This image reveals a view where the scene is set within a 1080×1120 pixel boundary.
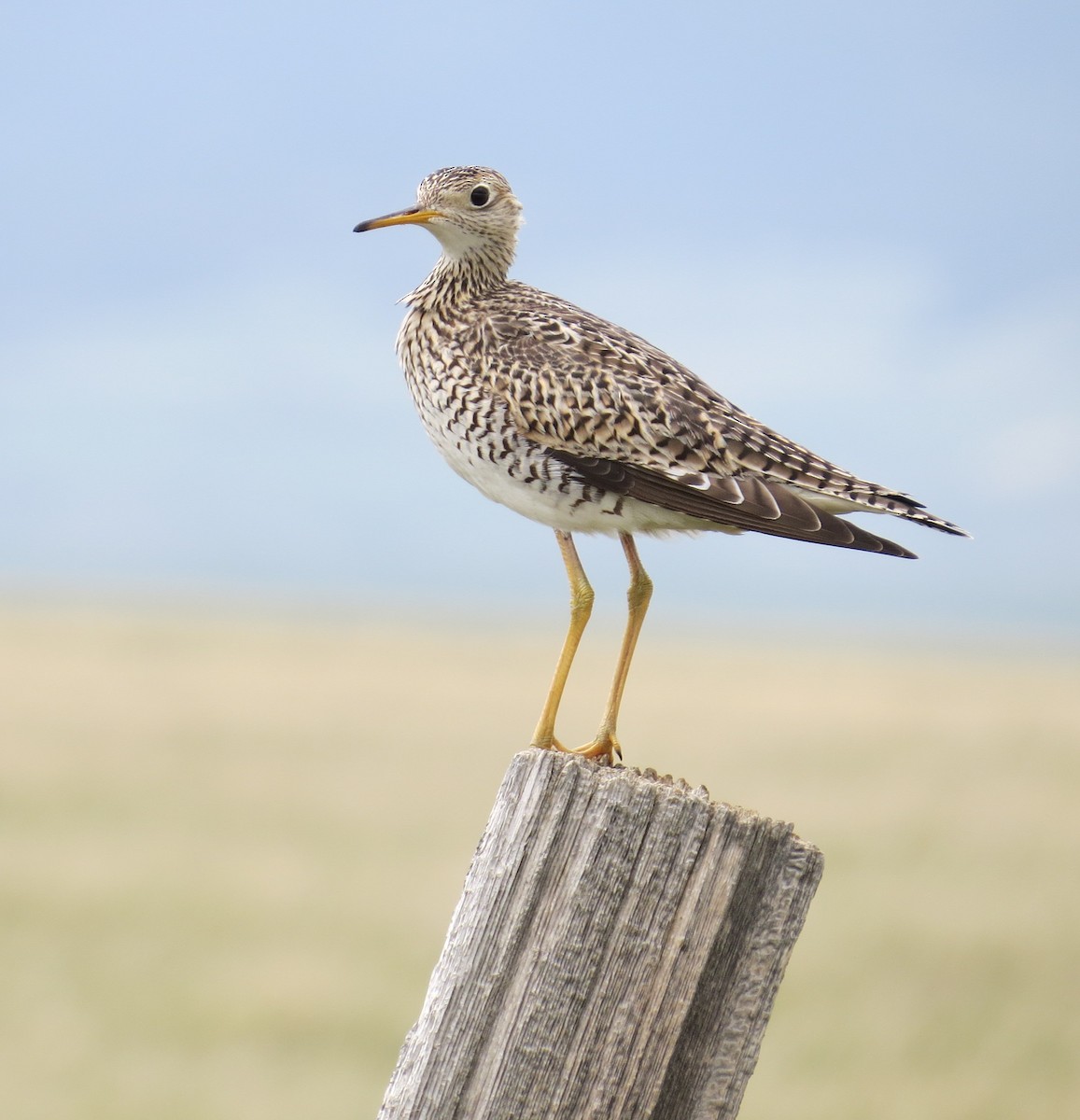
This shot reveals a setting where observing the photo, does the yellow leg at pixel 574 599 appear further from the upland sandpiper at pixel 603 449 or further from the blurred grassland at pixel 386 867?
the blurred grassland at pixel 386 867

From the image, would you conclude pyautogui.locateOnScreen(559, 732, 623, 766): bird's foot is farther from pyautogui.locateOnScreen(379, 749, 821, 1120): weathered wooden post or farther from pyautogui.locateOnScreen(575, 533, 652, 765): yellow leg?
pyautogui.locateOnScreen(379, 749, 821, 1120): weathered wooden post

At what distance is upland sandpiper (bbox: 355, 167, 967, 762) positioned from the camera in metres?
7.04

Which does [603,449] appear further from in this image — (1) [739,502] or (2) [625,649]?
(2) [625,649]

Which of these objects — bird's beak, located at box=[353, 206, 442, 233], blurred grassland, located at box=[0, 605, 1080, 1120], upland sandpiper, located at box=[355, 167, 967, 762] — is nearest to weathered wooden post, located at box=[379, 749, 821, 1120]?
upland sandpiper, located at box=[355, 167, 967, 762]

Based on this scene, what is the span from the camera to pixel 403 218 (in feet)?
27.0

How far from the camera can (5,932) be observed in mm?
24719

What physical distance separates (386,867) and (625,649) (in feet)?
76.0

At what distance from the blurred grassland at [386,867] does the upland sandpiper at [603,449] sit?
12.0 metres

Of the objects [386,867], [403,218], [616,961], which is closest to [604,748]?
[616,961]

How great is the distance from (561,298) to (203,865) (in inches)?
922

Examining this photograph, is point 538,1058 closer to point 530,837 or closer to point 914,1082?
point 530,837

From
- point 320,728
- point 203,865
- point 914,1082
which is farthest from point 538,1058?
point 320,728

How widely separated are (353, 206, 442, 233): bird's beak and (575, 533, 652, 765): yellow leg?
7.28 ft

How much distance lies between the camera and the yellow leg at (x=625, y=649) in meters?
7.30
